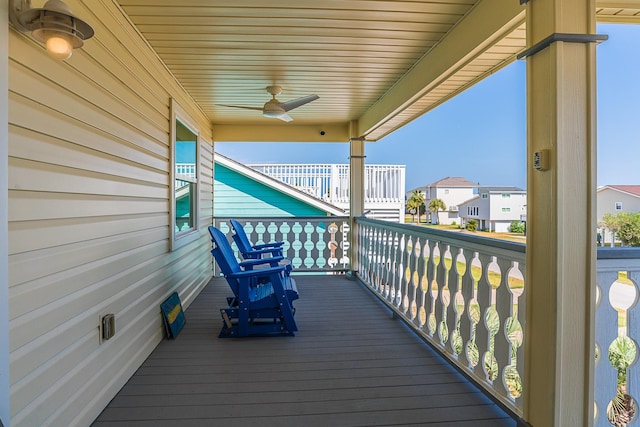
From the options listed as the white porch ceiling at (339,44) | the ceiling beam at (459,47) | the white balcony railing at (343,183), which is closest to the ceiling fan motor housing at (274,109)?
the white porch ceiling at (339,44)

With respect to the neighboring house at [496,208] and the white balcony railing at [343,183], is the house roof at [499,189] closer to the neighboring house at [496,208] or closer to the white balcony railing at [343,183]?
the neighboring house at [496,208]

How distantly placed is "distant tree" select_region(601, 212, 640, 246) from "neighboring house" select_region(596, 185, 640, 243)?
0.08ft

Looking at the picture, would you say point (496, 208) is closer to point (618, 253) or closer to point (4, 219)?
point (618, 253)

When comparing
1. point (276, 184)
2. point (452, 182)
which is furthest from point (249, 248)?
point (276, 184)

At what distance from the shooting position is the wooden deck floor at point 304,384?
1985mm

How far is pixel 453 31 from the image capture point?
8.46 ft

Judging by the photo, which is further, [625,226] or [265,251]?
[265,251]

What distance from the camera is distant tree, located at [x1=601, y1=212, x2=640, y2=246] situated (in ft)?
5.78

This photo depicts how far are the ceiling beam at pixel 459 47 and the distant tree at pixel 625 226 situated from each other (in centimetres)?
113

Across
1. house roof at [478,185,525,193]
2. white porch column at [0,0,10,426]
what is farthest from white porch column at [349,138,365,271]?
white porch column at [0,0,10,426]

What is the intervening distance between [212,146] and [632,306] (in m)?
5.44

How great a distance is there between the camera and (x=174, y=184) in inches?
139

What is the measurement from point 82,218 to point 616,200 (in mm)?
2684

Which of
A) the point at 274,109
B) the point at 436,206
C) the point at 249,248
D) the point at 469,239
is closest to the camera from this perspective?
the point at 469,239
